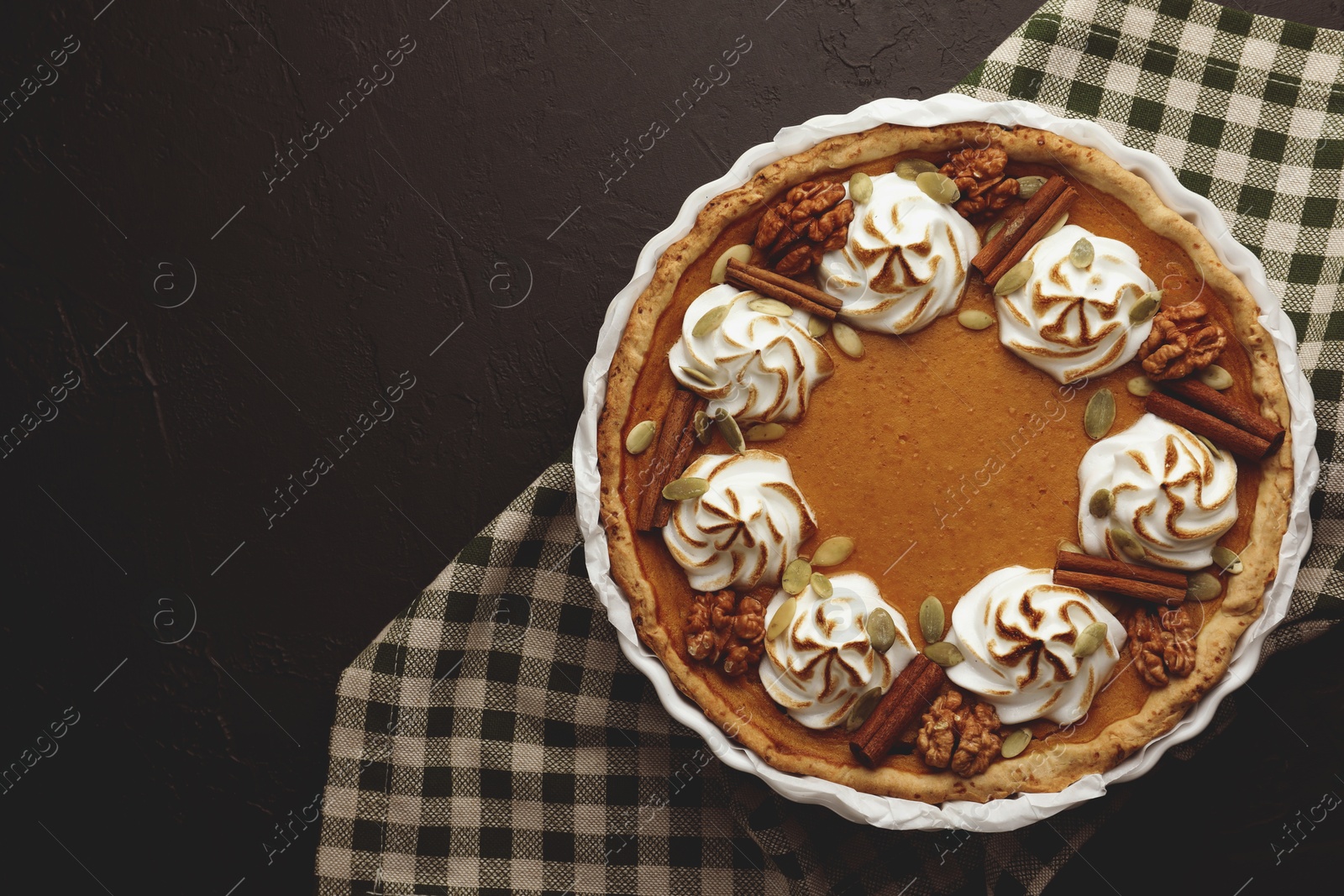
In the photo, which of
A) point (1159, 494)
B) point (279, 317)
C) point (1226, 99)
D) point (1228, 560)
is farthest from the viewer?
point (279, 317)

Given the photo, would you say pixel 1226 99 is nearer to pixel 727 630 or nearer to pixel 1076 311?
pixel 1076 311

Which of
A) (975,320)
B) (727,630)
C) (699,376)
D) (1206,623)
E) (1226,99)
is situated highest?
(699,376)

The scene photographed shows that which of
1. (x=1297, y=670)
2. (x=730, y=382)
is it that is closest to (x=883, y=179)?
(x=730, y=382)

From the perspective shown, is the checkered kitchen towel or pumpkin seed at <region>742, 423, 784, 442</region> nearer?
pumpkin seed at <region>742, 423, 784, 442</region>

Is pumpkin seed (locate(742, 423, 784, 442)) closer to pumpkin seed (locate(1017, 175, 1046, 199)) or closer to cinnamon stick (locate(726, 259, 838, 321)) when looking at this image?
cinnamon stick (locate(726, 259, 838, 321))

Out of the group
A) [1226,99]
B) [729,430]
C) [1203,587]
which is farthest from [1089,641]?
[1226,99]

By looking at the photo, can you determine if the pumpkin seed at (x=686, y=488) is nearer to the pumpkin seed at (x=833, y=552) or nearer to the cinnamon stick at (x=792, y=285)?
the pumpkin seed at (x=833, y=552)

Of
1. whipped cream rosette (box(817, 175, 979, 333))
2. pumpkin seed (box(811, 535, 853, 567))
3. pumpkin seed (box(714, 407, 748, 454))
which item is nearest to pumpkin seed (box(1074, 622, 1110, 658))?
pumpkin seed (box(811, 535, 853, 567))
